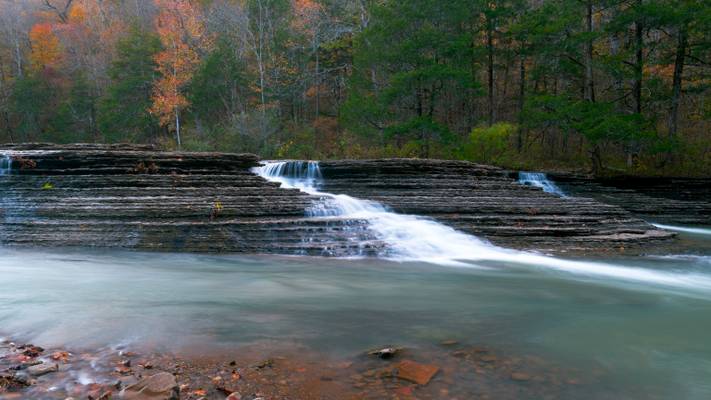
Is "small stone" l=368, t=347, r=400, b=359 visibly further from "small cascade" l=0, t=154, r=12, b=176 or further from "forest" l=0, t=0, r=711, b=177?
"forest" l=0, t=0, r=711, b=177

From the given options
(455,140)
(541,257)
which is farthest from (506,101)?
(541,257)

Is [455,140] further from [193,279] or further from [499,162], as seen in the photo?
[193,279]

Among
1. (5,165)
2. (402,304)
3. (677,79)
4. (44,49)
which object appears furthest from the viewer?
(44,49)

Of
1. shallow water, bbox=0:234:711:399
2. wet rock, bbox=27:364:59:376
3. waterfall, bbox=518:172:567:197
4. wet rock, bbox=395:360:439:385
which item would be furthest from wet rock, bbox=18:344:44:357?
waterfall, bbox=518:172:567:197

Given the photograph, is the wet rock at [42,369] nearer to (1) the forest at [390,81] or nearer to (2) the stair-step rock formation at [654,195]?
(2) the stair-step rock formation at [654,195]

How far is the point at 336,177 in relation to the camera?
1436 cm

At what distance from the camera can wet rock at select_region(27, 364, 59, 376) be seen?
128 inches

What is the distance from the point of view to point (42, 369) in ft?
10.9

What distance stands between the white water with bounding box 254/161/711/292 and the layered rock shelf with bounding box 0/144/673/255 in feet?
1.17

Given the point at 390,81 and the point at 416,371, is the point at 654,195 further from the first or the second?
the point at 416,371

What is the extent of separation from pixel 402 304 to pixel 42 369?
12.4 ft

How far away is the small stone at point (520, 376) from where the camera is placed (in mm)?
3483

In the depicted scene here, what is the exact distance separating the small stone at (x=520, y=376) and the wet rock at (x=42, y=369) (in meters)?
3.36

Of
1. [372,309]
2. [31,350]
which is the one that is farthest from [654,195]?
[31,350]
